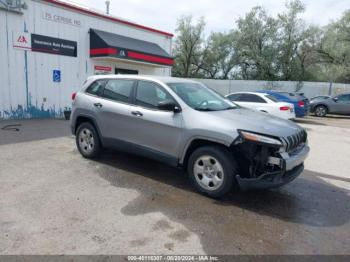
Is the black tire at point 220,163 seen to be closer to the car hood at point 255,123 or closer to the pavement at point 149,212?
the pavement at point 149,212

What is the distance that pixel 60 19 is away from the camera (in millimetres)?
12188

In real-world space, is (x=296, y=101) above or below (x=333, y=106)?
above

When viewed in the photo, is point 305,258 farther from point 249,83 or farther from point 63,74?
point 249,83

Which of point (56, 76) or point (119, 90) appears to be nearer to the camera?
point (119, 90)

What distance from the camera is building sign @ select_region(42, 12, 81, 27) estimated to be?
460 inches

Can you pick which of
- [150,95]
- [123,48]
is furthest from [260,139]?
[123,48]

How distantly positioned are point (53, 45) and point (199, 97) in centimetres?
931

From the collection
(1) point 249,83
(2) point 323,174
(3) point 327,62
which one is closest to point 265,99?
(2) point 323,174

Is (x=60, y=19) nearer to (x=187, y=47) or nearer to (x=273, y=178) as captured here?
(x=273, y=178)

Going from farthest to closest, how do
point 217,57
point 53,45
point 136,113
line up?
point 217,57 < point 53,45 < point 136,113

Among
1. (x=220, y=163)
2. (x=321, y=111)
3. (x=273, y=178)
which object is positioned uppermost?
(x=321, y=111)

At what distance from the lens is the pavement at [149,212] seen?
315 cm

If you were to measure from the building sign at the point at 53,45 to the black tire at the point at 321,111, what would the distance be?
49.2 ft

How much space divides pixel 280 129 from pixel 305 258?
1.78 metres
